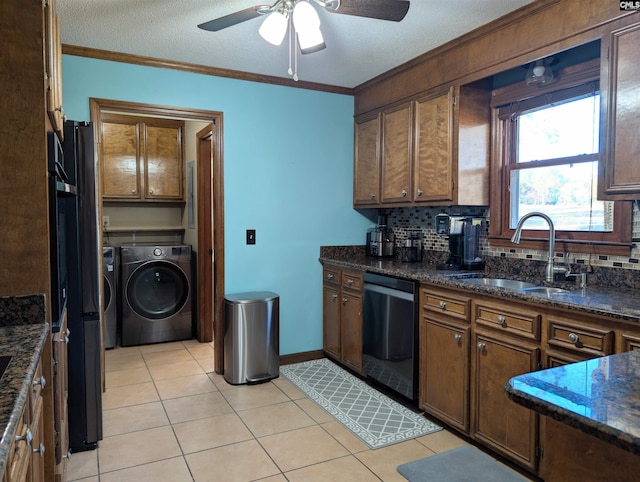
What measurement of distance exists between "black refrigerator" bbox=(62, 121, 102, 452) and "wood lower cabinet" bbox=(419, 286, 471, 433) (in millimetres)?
1837

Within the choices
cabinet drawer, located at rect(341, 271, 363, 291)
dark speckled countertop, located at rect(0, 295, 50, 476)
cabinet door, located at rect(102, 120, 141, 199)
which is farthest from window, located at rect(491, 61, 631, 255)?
cabinet door, located at rect(102, 120, 141, 199)

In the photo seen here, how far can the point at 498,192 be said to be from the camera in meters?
3.06

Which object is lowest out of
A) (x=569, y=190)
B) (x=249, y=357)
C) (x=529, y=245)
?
(x=249, y=357)

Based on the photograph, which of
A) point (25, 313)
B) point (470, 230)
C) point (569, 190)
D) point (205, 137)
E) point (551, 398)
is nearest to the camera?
point (551, 398)

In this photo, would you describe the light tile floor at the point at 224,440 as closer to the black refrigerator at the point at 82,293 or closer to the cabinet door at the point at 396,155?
the black refrigerator at the point at 82,293

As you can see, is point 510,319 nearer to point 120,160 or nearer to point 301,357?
point 301,357

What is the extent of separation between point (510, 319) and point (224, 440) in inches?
65.2

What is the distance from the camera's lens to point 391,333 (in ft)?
9.87

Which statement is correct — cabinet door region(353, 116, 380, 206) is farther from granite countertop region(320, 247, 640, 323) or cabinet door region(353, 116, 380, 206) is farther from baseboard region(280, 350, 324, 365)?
baseboard region(280, 350, 324, 365)

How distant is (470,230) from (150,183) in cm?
327

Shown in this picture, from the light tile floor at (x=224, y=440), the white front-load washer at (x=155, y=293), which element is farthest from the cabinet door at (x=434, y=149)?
the white front-load washer at (x=155, y=293)

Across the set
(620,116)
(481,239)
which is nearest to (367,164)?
(481,239)

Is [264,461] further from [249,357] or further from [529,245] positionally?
[529,245]

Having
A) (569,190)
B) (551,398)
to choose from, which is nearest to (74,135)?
(551,398)
